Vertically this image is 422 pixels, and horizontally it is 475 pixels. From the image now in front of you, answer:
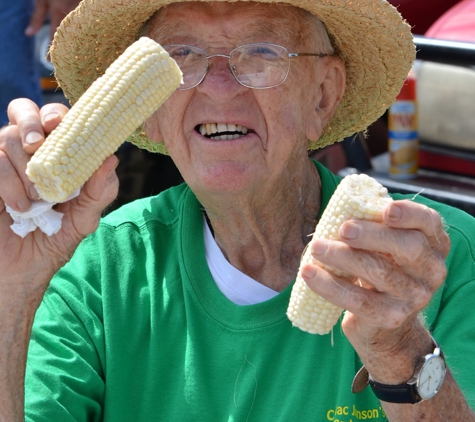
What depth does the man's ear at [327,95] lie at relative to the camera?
296cm

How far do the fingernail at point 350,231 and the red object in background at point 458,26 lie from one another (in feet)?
9.20

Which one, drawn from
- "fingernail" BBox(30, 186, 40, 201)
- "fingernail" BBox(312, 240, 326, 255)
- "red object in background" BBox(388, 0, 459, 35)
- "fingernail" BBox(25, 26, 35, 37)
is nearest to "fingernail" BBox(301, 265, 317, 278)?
"fingernail" BBox(312, 240, 326, 255)

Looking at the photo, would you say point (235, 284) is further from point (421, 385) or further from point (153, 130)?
point (421, 385)

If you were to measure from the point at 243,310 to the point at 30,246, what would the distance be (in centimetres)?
67

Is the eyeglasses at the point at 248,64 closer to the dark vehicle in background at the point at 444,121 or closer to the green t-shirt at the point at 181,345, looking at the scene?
the green t-shirt at the point at 181,345

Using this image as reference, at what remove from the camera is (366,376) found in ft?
7.76

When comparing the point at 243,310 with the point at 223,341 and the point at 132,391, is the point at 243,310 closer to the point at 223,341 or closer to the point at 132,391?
the point at 223,341

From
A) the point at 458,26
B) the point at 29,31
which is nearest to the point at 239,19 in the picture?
the point at 458,26

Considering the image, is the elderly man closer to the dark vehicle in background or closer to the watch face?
the watch face

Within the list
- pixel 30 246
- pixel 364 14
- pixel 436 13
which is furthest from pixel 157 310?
pixel 436 13

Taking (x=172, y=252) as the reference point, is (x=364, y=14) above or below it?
above

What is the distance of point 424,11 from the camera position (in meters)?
5.34

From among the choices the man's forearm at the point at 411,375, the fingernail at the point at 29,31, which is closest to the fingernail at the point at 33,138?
the man's forearm at the point at 411,375

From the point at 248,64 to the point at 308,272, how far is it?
0.93 meters
